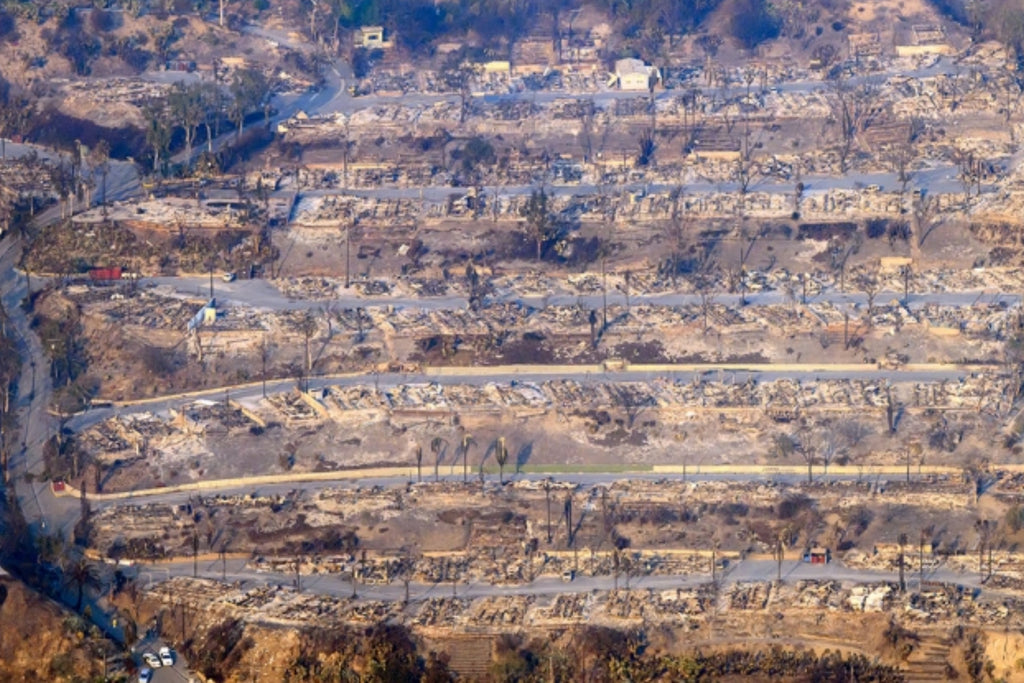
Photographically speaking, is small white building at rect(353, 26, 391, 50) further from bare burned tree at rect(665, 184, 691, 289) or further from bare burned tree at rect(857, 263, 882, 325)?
bare burned tree at rect(857, 263, 882, 325)

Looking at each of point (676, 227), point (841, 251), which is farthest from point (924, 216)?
point (676, 227)

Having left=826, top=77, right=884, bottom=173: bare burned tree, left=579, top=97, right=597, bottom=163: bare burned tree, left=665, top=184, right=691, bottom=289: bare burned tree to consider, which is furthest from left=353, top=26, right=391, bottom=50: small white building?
left=665, top=184, right=691, bottom=289: bare burned tree

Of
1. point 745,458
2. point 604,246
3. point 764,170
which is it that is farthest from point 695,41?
point 745,458

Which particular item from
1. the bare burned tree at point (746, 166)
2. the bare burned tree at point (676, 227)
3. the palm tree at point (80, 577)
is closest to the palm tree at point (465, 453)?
the palm tree at point (80, 577)

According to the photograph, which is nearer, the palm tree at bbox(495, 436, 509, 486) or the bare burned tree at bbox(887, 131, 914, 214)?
the palm tree at bbox(495, 436, 509, 486)

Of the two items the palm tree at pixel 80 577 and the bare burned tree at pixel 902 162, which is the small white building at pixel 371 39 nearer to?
the bare burned tree at pixel 902 162
